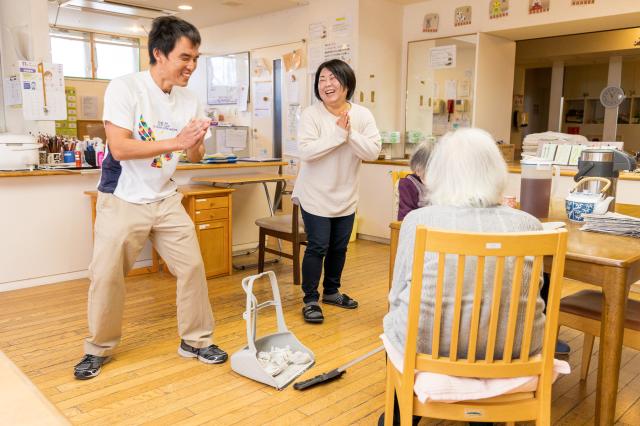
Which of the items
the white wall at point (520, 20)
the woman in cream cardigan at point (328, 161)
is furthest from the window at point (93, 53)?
the woman in cream cardigan at point (328, 161)

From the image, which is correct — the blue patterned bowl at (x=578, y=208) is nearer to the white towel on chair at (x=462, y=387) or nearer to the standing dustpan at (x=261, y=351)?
the white towel on chair at (x=462, y=387)

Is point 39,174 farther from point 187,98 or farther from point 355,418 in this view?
point 355,418

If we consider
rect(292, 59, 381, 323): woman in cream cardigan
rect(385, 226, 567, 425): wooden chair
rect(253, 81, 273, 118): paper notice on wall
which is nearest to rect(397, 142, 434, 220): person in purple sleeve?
rect(292, 59, 381, 323): woman in cream cardigan

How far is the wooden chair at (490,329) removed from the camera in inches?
48.9

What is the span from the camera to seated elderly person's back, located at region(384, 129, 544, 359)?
4.35 feet

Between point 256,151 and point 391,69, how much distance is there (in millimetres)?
2093

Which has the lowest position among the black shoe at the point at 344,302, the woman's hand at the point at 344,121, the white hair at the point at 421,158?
the black shoe at the point at 344,302

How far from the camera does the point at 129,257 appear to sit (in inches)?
92.4

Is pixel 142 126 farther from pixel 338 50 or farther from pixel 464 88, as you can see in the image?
pixel 464 88

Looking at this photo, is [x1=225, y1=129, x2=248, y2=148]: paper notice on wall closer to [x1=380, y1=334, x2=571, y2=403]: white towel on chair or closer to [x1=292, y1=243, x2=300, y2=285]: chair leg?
[x1=292, y1=243, x2=300, y2=285]: chair leg

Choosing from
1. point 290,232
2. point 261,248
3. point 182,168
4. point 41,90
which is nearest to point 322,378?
point 290,232

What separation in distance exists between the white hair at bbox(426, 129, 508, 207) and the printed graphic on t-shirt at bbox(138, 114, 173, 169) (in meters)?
1.35

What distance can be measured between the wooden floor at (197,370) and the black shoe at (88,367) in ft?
0.12

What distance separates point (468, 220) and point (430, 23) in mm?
4513
